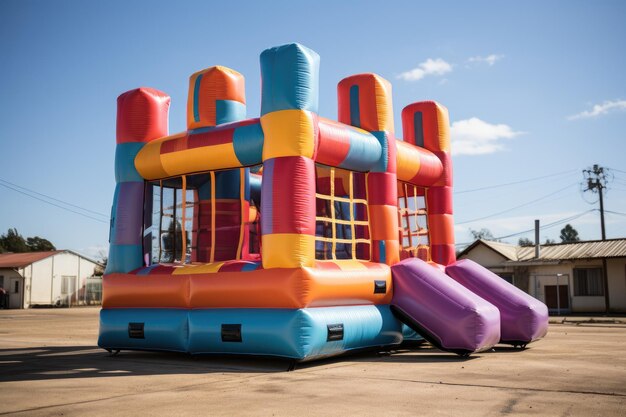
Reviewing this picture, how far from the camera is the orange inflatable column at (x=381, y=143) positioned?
33.1 feet

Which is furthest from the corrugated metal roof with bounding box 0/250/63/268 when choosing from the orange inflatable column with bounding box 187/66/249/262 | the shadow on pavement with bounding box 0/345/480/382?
the orange inflatable column with bounding box 187/66/249/262

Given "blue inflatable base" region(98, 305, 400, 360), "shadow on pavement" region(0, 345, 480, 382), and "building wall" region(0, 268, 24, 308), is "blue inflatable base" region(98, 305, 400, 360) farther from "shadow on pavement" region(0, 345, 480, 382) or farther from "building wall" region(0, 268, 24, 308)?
"building wall" region(0, 268, 24, 308)

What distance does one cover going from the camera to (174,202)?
414 inches

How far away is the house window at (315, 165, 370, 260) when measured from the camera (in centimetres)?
966

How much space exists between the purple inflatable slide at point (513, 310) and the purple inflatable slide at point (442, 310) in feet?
3.28

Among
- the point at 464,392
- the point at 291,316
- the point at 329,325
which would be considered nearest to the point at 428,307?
the point at 329,325

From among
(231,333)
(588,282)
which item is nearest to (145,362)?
(231,333)

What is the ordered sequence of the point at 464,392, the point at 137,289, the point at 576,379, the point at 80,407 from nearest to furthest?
the point at 80,407
the point at 464,392
the point at 576,379
the point at 137,289

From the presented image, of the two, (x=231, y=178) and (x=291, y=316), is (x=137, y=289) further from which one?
(x=291, y=316)

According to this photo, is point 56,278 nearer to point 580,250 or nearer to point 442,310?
point 580,250

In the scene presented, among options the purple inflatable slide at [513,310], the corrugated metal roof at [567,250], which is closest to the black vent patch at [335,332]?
the purple inflatable slide at [513,310]

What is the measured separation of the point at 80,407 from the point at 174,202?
216 inches

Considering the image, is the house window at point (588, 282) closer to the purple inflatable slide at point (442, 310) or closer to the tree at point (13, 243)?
the purple inflatable slide at point (442, 310)

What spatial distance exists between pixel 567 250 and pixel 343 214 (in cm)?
2036
